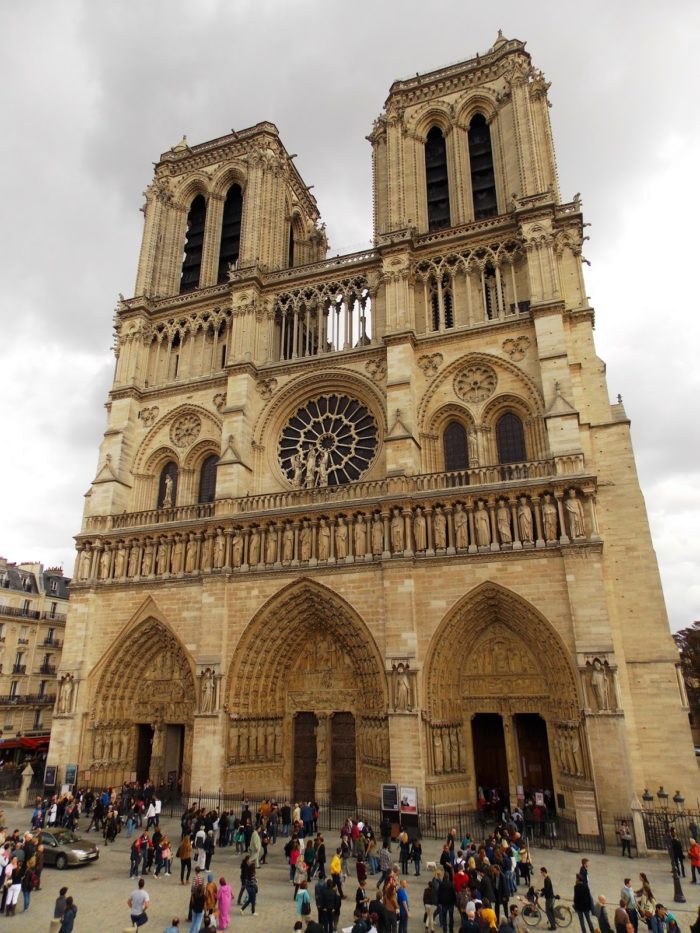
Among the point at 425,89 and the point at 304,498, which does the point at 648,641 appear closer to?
the point at 304,498

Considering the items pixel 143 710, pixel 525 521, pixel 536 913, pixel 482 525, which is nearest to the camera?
pixel 536 913

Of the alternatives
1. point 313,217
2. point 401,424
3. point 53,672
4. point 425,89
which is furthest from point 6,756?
point 425,89

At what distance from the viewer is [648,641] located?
16.5m

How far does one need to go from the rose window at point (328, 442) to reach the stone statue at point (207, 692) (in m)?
6.54

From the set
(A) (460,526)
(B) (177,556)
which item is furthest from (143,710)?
(A) (460,526)

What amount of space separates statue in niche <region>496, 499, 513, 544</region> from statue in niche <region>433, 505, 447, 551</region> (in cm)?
148

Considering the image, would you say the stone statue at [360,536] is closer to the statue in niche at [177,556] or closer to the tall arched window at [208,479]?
the statue in niche at [177,556]

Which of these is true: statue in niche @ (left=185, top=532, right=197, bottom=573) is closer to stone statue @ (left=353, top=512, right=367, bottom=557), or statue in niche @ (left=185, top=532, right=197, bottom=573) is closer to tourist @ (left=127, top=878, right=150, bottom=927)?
stone statue @ (left=353, top=512, right=367, bottom=557)

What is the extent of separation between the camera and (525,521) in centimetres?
1684

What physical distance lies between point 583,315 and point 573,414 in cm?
448

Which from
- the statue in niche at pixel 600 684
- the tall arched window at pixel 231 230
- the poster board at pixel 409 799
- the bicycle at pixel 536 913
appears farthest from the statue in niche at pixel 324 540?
the tall arched window at pixel 231 230

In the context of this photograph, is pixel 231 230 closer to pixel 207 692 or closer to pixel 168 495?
pixel 168 495

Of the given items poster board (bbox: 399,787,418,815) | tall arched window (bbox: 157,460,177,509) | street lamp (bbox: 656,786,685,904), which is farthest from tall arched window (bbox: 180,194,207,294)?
street lamp (bbox: 656,786,685,904)

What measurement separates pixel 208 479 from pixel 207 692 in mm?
7881
